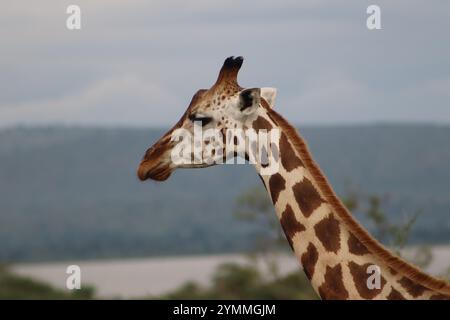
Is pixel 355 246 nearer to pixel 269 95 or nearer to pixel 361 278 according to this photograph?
pixel 361 278

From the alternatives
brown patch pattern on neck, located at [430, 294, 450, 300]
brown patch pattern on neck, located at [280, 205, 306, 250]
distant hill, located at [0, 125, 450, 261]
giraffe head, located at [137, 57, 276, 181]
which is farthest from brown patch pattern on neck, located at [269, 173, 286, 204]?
distant hill, located at [0, 125, 450, 261]

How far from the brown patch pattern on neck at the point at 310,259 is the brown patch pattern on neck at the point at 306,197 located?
223mm

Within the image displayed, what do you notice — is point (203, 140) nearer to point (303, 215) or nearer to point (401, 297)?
point (303, 215)

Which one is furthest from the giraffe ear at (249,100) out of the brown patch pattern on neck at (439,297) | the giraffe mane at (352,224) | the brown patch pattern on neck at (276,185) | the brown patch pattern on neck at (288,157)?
the brown patch pattern on neck at (439,297)

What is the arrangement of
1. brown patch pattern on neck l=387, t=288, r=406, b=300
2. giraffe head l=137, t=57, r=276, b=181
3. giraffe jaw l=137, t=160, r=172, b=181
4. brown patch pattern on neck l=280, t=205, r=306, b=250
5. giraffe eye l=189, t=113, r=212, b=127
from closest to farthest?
brown patch pattern on neck l=387, t=288, r=406, b=300, brown patch pattern on neck l=280, t=205, r=306, b=250, giraffe head l=137, t=57, r=276, b=181, giraffe eye l=189, t=113, r=212, b=127, giraffe jaw l=137, t=160, r=172, b=181

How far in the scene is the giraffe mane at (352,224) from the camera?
9828 millimetres

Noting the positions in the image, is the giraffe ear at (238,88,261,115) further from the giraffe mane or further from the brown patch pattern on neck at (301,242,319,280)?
the brown patch pattern on neck at (301,242,319,280)

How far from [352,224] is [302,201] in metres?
0.45

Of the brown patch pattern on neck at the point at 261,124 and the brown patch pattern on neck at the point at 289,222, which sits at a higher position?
the brown patch pattern on neck at the point at 261,124

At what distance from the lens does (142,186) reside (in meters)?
124

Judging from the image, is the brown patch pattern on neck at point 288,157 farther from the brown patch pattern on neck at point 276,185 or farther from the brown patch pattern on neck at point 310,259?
the brown patch pattern on neck at point 310,259

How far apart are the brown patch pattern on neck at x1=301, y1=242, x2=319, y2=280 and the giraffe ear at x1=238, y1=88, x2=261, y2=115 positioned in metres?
0.99

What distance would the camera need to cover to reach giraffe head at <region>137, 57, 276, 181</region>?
421 inches
